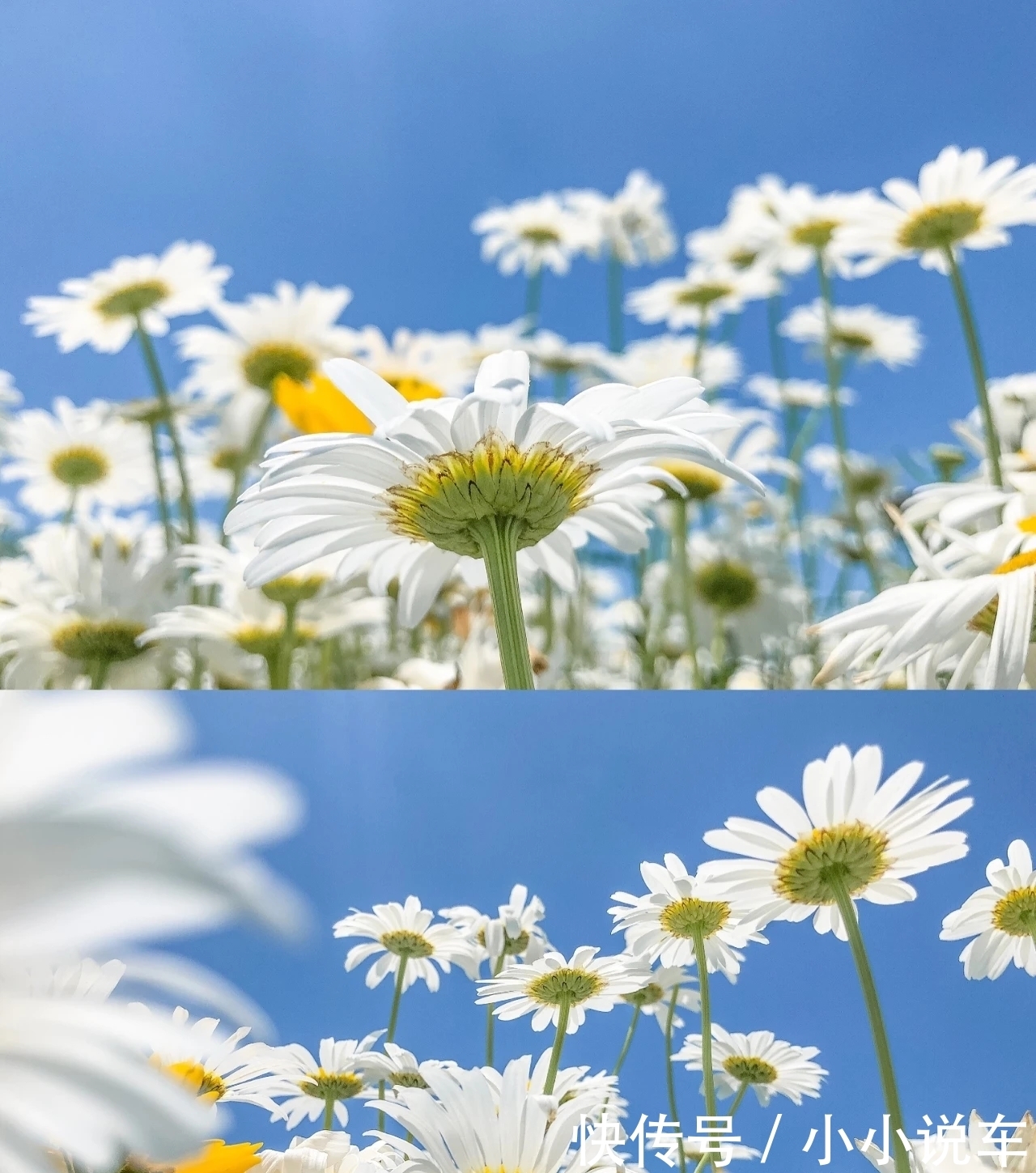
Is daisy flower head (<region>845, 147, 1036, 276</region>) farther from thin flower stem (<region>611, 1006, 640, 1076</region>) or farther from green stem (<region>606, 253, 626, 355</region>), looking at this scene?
thin flower stem (<region>611, 1006, 640, 1076</region>)

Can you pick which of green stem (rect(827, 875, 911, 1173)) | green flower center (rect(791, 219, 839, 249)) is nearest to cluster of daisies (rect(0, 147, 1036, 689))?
green flower center (rect(791, 219, 839, 249))

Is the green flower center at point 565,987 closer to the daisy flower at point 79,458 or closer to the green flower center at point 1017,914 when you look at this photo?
the green flower center at point 1017,914

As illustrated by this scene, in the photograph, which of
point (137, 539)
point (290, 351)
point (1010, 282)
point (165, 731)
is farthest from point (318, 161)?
point (165, 731)

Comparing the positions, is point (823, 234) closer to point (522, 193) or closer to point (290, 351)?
point (522, 193)

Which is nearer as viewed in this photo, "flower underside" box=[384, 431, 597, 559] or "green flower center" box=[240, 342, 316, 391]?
"flower underside" box=[384, 431, 597, 559]

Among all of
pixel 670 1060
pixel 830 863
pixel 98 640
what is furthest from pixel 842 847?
pixel 98 640

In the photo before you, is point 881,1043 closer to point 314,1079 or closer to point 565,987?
point 565,987
